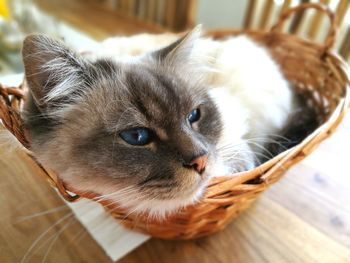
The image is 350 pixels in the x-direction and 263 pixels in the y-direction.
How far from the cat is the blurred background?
95 centimetres

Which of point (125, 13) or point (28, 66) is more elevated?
point (28, 66)

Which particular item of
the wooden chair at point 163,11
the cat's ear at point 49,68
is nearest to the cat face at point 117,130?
the cat's ear at point 49,68

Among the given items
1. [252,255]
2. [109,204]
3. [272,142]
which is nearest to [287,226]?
[252,255]

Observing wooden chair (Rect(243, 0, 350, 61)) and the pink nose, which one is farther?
wooden chair (Rect(243, 0, 350, 61))

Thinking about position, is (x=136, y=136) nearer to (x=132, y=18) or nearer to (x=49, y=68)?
(x=49, y=68)

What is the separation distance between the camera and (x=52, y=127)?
2.57ft

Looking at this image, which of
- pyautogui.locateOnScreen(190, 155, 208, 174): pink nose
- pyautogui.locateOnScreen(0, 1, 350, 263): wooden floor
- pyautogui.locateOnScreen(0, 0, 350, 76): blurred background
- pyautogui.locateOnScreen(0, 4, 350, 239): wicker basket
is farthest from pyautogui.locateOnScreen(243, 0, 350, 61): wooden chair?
pyautogui.locateOnScreen(190, 155, 208, 174): pink nose

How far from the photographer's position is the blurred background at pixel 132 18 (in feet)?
6.12

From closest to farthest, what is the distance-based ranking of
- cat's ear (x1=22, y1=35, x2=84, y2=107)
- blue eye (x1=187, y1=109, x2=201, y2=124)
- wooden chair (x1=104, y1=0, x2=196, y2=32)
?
cat's ear (x1=22, y1=35, x2=84, y2=107) → blue eye (x1=187, y1=109, x2=201, y2=124) → wooden chair (x1=104, y1=0, x2=196, y2=32)

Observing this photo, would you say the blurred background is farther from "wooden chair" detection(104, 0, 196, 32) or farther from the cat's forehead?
the cat's forehead

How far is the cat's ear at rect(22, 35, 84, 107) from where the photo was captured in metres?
0.68

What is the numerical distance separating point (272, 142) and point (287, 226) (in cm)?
27

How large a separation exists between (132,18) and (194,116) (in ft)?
6.83

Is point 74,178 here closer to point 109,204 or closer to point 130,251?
point 109,204
